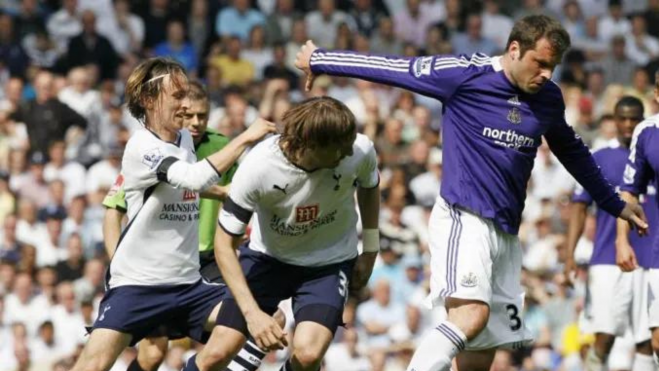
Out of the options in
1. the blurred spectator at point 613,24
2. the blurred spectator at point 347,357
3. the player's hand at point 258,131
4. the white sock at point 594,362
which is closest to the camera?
the player's hand at point 258,131

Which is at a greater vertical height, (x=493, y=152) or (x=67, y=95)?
(x=493, y=152)

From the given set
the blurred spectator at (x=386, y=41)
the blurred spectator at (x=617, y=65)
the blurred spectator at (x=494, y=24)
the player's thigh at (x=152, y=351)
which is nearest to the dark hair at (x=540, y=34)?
the player's thigh at (x=152, y=351)

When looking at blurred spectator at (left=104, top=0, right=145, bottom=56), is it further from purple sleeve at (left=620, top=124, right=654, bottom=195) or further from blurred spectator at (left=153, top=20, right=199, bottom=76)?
purple sleeve at (left=620, top=124, right=654, bottom=195)

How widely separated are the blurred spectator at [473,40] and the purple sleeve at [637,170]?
11.1 metres

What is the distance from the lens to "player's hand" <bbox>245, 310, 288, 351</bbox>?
9383 mm

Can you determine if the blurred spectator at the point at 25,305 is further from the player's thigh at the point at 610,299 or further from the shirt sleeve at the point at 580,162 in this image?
the shirt sleeve at the point at 580,162

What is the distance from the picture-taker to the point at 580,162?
1041 cm

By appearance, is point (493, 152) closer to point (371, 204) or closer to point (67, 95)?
point (371, 204)

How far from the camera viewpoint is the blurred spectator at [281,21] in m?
22.3

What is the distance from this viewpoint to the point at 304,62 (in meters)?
9.83

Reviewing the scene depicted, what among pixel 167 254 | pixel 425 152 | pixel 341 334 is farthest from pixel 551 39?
pixel 425 152

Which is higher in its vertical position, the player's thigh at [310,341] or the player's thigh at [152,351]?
the player's thigh at [310,341]

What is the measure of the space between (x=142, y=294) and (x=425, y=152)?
944cm

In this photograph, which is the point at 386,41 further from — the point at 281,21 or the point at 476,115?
the point at 476,115
